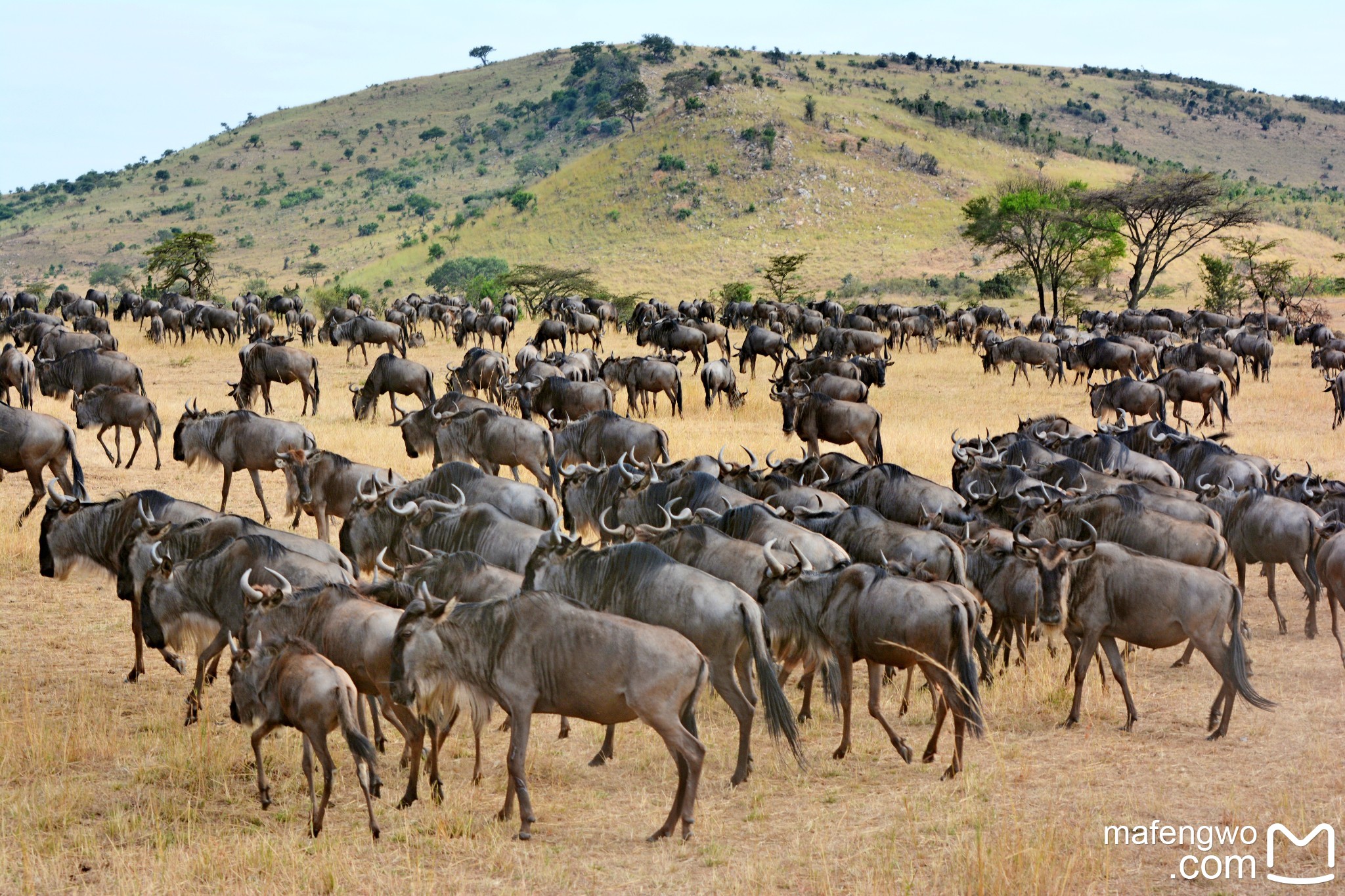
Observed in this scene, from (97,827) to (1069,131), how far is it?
408 feet

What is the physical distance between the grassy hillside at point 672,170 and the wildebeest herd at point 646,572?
151ft

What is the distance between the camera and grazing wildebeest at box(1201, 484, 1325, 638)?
9820 millimetres

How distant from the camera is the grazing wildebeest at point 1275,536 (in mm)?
9820

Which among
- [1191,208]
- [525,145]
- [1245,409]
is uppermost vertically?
[525,145]

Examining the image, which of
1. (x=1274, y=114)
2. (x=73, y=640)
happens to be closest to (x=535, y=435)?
(x=73, y=640)

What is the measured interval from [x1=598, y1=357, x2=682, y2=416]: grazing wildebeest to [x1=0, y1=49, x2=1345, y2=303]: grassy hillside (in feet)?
117

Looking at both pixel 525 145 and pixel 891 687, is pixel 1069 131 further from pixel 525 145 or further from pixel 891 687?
pixel 891 687

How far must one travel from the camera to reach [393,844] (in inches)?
230

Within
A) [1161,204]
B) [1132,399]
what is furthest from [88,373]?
[1161,204]

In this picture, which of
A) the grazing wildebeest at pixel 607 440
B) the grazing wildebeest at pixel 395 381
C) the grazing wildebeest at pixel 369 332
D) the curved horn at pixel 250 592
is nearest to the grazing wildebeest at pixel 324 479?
the grazing wildebeest at pixel 607 440

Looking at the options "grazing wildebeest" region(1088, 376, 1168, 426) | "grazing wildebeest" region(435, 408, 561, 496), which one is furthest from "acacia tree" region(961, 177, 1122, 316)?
"grazing wildebeest" region(435, 408, 561, 496)

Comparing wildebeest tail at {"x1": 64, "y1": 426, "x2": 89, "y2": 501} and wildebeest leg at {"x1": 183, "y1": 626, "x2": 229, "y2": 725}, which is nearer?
wildebeest leg at {"x1": 183, "y1": 626, "x2": 229, "y2": 725}

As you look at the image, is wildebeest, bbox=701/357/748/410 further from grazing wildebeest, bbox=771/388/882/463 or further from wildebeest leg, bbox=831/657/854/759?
wildebeest leg, bbox=831/657/854/759

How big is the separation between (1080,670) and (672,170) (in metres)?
69.8
